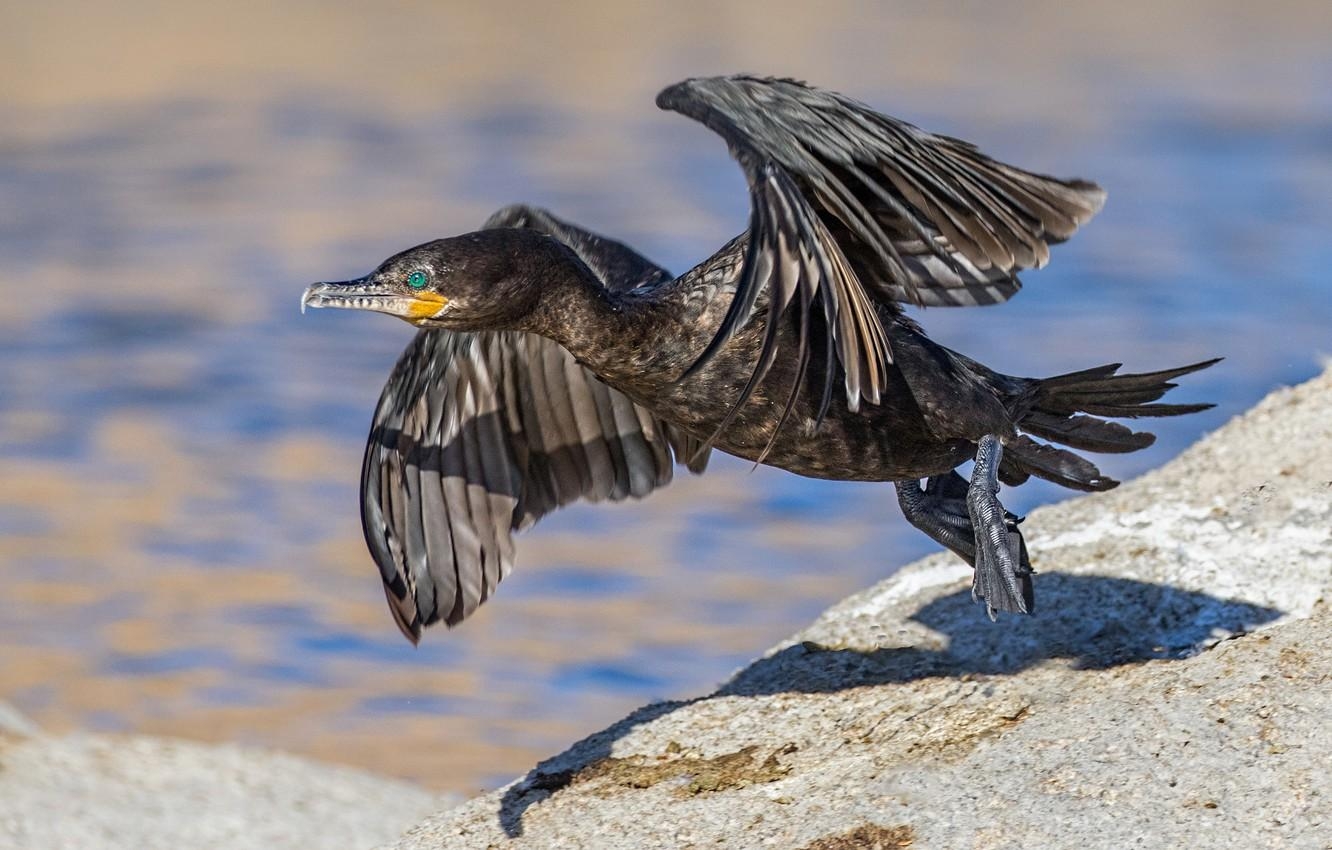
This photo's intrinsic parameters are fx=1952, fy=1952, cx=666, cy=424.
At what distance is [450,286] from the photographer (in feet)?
16.5

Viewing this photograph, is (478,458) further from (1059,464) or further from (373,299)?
(1059,464)

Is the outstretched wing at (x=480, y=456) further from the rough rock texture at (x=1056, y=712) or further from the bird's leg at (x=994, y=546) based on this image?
the bird's leg at (x=994, y=546)

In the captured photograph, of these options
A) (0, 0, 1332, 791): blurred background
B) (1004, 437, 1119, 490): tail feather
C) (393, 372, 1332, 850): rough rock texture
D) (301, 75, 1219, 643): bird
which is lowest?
(393, 372, 1332, 850): rough rock texture

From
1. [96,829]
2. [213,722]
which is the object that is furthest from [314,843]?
[213,722]

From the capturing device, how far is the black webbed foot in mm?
5117

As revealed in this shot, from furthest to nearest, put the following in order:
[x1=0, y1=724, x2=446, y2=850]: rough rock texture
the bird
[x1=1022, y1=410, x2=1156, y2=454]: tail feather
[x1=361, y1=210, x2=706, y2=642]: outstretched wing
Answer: [x1=0, y1=724, x2=446, y2=850]: rough rock texture
[x1=361, y1=210, x2=706, y2=642]: outstretched wing
[x1=1022, y1=410, x2=1156, y2=454]: tail feather
the bird

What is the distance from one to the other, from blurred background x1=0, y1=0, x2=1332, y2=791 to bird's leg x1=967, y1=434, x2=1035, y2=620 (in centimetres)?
346

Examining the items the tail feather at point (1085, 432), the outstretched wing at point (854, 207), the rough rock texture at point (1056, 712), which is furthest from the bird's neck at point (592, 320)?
the tail feather at point (1085, 432)

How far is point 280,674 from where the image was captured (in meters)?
9.11

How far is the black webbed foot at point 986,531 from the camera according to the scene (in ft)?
16.8

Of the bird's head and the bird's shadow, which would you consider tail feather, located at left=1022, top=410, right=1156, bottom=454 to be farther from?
the bird's head

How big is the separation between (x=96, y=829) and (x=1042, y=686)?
134 inches

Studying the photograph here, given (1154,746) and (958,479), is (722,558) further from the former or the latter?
(1154,746)

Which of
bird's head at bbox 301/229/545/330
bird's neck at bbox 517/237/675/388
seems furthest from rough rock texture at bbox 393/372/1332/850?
bird's head at bbox 301/229/545/330
